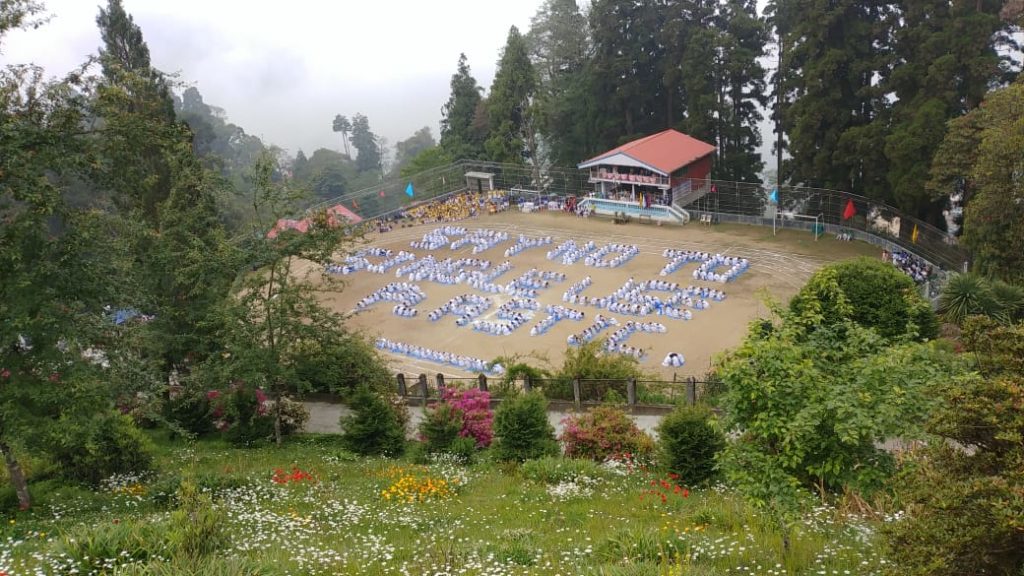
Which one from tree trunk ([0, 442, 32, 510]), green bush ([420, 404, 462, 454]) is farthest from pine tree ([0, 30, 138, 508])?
green bush ([420, 404, 462, 454])

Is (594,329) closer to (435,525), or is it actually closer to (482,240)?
(482,240)

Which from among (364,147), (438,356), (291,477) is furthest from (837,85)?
(364,147)

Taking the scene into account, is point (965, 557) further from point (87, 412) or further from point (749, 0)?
point (749, 0)

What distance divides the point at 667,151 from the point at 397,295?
64.2 feet

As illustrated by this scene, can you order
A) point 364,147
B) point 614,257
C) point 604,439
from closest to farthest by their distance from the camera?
point 604,439 → point 614,257 → point 364,147

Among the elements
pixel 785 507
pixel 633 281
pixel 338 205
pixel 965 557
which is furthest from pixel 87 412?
pixel 338 205

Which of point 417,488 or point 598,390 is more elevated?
point 417,488

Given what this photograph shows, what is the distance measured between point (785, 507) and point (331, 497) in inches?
282

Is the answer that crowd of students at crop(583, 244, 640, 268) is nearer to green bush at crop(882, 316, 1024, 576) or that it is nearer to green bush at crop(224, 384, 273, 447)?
green bush at crop(224, 384, 273, 447)

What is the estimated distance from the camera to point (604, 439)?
15586mm

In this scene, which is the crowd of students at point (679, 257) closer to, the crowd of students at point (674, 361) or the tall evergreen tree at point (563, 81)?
the crowd of students at point (674, 361)

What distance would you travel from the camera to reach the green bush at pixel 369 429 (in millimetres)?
17359

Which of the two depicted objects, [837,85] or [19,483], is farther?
[837,85]

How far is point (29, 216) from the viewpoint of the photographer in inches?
447
